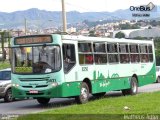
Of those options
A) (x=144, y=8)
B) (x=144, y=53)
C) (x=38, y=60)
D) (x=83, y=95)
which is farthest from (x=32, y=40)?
(x=144, y=8)

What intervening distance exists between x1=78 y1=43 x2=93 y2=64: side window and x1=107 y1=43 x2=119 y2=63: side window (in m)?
1.87

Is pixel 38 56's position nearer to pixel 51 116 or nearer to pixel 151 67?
pixel 51 116

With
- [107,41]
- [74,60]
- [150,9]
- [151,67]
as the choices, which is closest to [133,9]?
[150,9]

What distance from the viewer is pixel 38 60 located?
1847 cm

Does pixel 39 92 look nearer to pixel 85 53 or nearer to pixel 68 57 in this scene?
pixel 68 57

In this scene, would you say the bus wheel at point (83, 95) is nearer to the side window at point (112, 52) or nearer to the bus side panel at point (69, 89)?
the bus side panel at point (69, 89)

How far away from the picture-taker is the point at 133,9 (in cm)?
4288

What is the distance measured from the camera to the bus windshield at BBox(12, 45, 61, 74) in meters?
18.3

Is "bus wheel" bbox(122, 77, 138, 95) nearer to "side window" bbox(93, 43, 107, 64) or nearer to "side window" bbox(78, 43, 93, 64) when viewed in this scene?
"side window" bbox(93, 43, 107, 64)

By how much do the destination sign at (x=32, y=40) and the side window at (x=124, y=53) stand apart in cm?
562

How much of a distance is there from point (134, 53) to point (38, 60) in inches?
302

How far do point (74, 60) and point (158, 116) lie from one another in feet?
23.4

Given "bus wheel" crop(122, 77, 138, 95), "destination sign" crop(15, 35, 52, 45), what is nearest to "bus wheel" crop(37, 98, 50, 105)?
"destination sign" crop(15, 35, 52, 45)

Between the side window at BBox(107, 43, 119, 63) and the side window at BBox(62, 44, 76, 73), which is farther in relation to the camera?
the side window at BBox(107, 43, 119, 63)
